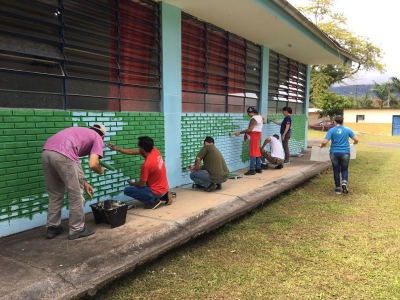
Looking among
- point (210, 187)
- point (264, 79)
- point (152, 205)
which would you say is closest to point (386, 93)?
point (264, 79)

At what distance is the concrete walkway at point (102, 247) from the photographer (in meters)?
2.75

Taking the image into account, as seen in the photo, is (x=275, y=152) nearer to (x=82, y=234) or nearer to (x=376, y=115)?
(x=82, y=234)

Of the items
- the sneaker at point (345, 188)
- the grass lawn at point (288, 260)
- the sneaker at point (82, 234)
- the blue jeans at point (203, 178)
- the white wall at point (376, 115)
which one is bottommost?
the grass lawn at point (288, 260)

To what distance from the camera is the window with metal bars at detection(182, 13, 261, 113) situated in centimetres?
670

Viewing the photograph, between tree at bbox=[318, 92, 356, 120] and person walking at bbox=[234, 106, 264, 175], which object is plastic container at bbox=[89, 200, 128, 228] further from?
tree at bbox=[318, 92, 356, 120]

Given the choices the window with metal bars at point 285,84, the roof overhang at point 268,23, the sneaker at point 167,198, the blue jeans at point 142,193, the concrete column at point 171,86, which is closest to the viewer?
the blue jeans at point 142,193

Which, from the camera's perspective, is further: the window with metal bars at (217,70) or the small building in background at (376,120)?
the small building in background at (376,120)

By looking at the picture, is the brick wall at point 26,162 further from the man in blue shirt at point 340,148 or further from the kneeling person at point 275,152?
the kneeling person at point 275,152

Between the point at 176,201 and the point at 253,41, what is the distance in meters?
5.47

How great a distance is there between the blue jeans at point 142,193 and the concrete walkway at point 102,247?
0.17m

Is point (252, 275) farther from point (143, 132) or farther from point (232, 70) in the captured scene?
point (232, 70)

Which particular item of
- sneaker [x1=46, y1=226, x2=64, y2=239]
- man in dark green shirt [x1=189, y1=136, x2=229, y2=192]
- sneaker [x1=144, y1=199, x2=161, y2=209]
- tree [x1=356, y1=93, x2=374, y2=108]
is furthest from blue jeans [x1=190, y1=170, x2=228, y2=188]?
tree [x1=356, y1=93, x2=374, y2=108]

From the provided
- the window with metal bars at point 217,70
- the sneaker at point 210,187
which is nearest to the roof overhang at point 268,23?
the window with metal bars at point 217,70

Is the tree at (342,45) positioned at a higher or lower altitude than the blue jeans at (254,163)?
higher
